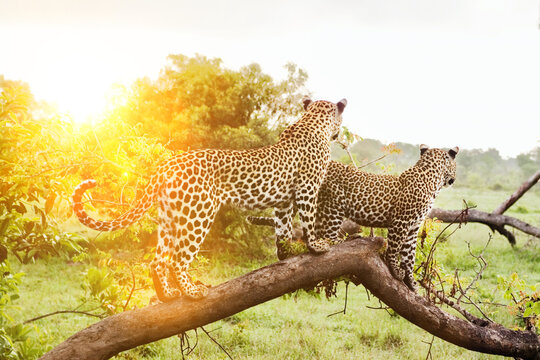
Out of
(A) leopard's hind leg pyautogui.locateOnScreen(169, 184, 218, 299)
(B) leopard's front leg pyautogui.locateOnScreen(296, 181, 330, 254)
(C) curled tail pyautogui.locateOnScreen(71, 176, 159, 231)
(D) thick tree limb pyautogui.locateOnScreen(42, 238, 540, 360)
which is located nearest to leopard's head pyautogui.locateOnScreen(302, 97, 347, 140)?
(B) leopard's front leg pyautogui.locateOnScreen(296, 181, 330, 254)

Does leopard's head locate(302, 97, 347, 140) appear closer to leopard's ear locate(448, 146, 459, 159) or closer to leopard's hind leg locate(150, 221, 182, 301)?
leopard's ear locate(448, 146, 459, 159)

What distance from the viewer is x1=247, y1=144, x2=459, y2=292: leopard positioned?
6.21 metres

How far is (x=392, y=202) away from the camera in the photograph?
6398mm

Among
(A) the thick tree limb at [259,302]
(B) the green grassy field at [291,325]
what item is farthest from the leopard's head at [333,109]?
(B) the green grassy field at [291,325]

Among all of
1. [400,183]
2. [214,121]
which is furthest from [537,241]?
[400,183]

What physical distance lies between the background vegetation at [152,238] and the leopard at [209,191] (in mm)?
1261

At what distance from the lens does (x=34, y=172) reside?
6.30 metres

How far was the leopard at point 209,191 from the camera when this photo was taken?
502cm

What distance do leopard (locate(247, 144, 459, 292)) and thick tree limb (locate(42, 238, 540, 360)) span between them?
0.25 m

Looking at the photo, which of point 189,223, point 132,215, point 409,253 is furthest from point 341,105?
point 132,215

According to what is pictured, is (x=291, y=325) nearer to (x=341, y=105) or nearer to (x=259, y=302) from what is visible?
(x=259, y=302)

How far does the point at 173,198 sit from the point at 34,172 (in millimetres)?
2389

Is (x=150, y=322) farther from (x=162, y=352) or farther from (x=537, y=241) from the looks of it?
(x=537, y=241)

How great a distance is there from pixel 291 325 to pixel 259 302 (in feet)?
26.7
